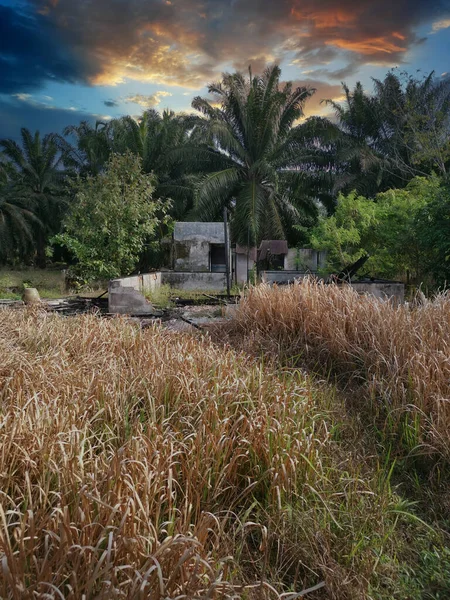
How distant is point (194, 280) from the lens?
15805 mm

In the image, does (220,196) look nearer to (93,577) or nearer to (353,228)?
(353,228)

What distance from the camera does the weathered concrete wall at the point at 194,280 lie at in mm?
15750

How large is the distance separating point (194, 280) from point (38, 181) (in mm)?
19709

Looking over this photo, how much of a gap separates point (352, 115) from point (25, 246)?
19040 millimetres

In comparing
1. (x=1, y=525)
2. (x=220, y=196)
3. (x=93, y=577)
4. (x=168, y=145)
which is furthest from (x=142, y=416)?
(x=168, y=145)

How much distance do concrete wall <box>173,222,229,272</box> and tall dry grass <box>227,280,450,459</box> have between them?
37.9 ft

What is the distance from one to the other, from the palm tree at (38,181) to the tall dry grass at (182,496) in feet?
89.0

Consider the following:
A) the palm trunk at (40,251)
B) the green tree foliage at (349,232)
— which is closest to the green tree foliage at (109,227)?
the green tree foliage at (349,232)

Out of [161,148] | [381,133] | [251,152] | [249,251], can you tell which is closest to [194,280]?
[249,251]

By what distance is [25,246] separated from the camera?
2762 centimetres

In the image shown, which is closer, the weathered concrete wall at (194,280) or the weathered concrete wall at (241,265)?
the weathered concrete wall at (194,280)

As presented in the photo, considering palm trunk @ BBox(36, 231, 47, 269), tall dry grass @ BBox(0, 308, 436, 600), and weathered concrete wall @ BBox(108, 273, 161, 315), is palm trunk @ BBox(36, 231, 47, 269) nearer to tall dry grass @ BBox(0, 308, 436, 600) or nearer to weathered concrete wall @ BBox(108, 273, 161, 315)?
weathered concrete wall @ BBox(108, 273, 161, 315)

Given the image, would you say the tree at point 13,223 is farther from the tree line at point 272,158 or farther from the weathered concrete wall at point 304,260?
the weathered concrete wall at point 304,260

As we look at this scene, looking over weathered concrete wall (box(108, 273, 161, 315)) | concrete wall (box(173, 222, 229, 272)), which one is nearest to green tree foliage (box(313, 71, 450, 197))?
concrete wall (box(173, 222, 229, 272))
